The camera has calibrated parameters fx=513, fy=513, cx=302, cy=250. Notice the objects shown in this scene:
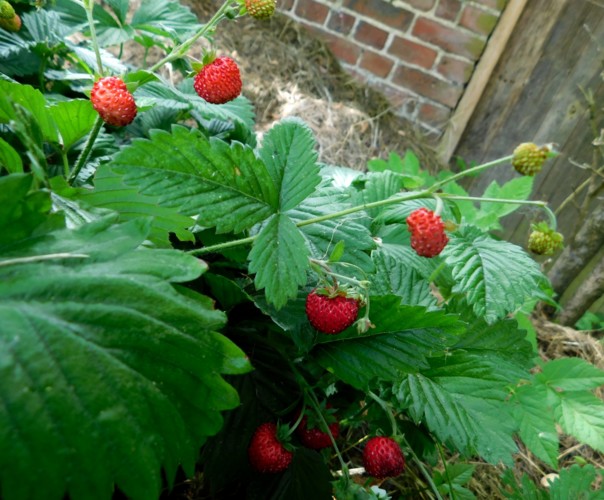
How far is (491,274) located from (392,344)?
192 millimetres

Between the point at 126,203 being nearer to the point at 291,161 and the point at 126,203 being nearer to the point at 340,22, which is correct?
the point at 291,161

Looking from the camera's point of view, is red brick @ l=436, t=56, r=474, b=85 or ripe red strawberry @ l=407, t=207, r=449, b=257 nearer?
ripe red strawberry @ l=407, t=207, r=449, b=257

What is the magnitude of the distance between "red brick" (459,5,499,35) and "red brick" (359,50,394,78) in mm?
291

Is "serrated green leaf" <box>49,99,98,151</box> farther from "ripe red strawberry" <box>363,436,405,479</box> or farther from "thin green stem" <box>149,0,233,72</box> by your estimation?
"ripe red strawberry" <box>363,436,405,479</box>

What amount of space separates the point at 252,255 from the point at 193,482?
0.49 meters

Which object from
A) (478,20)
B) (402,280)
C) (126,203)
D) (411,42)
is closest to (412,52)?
(411,42)

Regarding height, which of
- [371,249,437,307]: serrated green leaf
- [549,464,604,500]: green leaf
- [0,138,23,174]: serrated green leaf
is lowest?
[549,464,604,500]: green leaf

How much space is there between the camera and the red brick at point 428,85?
1949 millimetres

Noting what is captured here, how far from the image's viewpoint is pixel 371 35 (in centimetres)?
192

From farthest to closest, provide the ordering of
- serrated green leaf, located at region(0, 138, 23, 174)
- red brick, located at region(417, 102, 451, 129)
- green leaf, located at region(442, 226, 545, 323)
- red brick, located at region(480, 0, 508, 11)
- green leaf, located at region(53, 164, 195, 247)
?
red brick, located at region(417, 102, 451, 129) < red brick, located at region(480, 0, 508, 11) < green leaf, located at region(442, 226, 545, 323) < green leaf, located at region(53, 164, 195, 247) < serrated green leaf, located at region(0, 138, 23, 174)

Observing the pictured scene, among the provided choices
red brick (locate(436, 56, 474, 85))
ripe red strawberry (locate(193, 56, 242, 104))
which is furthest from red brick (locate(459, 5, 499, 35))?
ripe red strawberry (locate(193, 56, 242, 104))

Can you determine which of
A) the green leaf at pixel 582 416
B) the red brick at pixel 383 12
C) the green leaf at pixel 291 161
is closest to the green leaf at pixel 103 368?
the green leaf at pixel 291 161

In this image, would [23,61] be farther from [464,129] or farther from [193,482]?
[464,129]

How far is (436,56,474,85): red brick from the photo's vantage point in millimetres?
1891
